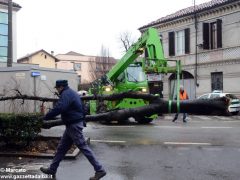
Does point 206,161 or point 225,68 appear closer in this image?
point 206,161

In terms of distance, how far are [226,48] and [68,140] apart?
2572 cm

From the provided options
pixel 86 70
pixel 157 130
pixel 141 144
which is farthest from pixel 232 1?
pixel 86 70

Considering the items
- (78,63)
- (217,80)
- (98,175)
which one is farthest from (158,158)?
(78,63)

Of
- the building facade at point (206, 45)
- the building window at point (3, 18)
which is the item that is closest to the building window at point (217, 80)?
the building facade at point (206, 45)

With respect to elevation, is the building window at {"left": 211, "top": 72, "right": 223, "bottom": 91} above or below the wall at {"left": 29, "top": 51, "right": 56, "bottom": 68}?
below

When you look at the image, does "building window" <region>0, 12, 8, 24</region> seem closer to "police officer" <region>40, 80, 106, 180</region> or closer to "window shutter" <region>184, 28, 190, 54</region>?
"window shutter" <region>184, 28, 190, 54</region>

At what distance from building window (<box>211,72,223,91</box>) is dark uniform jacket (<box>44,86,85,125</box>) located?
25.9 meters

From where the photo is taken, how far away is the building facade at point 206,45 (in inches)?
1243

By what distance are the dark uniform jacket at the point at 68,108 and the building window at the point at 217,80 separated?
25.9m

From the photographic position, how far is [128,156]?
1081 cm

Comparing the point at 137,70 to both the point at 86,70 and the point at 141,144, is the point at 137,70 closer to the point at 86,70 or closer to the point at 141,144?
the point at 141,144

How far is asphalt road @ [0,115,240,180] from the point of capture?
28.5 ft

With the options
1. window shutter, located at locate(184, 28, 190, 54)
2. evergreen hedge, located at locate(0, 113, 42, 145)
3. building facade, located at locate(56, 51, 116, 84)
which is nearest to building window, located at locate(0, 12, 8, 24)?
window shutter, located at locate(184, 28, 190, 54)

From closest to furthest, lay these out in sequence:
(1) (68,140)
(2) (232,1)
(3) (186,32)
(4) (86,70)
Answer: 1. (1) (68,140)
2. (2) (232,1)
3. (3) (186,32)
4. (4) (86,70)
